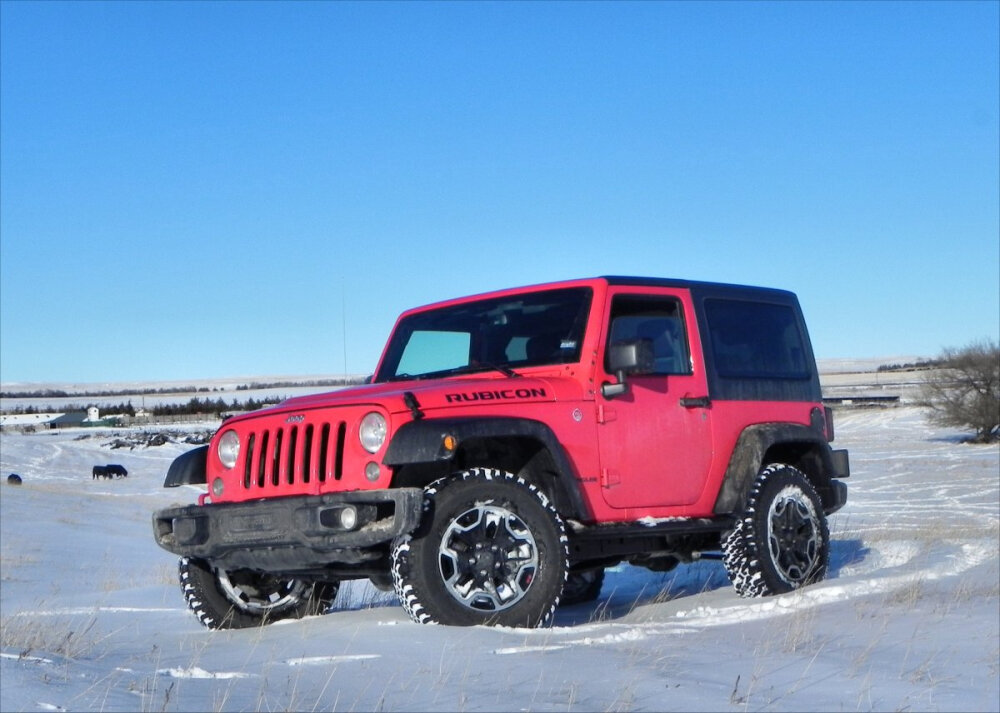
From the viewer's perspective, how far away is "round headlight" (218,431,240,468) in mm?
6789

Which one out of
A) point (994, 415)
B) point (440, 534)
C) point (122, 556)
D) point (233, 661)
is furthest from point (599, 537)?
point (994, 415)

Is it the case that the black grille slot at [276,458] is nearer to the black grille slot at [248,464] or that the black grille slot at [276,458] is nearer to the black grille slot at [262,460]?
the black grille slot at [262,460]

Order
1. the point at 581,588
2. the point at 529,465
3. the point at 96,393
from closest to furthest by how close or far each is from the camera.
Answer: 1. the point at 529,465
2. the point at 581,588
3. the point at 96,393

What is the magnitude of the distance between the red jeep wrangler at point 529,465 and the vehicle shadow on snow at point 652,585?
0.29 m

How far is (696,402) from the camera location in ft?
24.9

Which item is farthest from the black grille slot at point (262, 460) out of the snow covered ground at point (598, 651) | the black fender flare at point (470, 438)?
the black fender flare at point (470, 438)

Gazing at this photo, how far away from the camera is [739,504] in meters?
7.73

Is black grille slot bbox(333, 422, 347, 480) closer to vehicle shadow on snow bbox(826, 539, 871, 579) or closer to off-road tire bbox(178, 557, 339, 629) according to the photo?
off-road tire bbox(178, 557, 339, 629)

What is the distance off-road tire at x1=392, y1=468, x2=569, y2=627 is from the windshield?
997 mm

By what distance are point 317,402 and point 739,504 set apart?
2.94 meters

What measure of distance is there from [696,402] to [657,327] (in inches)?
21.1

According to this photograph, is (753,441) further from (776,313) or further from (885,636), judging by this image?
(885,636)

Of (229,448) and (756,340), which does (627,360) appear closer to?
(756,340)

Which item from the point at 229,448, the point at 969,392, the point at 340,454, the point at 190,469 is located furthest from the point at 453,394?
the point at 969,392
